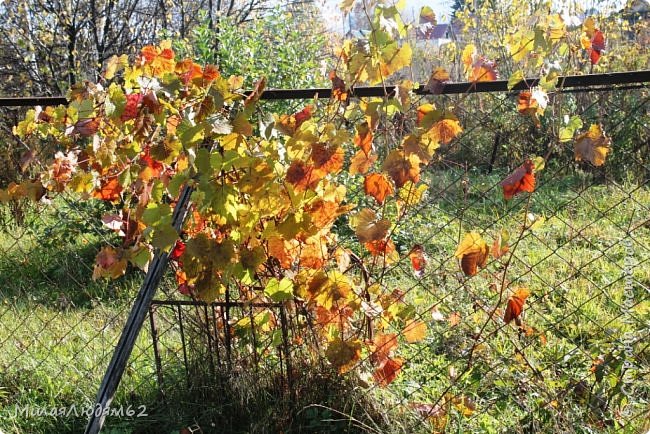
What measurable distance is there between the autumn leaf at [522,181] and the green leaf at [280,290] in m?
0.66

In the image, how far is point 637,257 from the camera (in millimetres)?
3838

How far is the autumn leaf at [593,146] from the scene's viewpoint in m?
1.67

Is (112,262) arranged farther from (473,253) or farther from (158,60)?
(473,253)

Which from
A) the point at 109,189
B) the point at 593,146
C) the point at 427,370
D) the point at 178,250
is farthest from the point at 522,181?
the point at 109,189

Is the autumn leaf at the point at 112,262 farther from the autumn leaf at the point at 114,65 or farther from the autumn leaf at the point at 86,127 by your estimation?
the autumn leaf at the point at 114,65

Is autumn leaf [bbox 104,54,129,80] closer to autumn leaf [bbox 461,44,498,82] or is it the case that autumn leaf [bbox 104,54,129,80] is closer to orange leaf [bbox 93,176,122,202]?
orange leaf [bbox 93,176,122,202]

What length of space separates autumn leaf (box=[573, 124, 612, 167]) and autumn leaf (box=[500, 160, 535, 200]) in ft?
0.40

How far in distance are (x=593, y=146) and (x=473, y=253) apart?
1.37 feet

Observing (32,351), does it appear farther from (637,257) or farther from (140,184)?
(637,257)

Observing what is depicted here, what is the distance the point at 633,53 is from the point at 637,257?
3545 millimetres

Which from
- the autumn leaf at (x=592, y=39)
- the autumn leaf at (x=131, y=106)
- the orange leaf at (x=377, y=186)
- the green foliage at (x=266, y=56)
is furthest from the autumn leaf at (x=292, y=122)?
the green foliage at (x=266, y=56)

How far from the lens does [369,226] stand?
1.75 metres

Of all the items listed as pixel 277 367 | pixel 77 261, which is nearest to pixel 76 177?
pixel 277 367

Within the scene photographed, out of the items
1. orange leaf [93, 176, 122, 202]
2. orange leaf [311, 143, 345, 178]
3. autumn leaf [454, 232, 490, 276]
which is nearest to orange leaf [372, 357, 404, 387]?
autumn leaf [454, 232, 490, 276]
